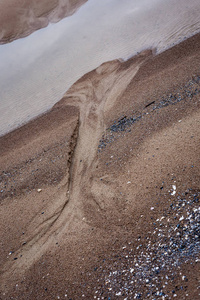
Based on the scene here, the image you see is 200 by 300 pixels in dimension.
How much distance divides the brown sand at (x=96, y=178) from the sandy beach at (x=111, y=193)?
3 cm

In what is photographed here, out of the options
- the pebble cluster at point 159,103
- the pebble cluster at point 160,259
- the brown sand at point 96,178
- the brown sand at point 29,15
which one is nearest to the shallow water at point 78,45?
the brown sand at point 29,15

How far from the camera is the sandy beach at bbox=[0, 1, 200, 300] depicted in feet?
15.8

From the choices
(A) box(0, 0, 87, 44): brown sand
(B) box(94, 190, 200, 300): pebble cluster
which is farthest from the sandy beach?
(A) box(0, 0, 87, 44): brown sand

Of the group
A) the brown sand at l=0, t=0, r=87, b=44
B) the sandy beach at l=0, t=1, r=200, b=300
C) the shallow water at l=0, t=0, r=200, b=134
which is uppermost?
the brown sand at l=0, t=0, r=87, b=44

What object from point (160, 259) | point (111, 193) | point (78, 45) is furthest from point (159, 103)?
point (78, 45)

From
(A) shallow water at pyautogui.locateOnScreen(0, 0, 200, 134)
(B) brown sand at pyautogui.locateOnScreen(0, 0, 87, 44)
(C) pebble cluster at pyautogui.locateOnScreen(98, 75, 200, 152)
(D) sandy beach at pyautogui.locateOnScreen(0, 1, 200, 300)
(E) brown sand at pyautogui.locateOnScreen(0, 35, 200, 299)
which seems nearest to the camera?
(D) sandy beach at pyautogui.locateOnScreen(0, 1, 200, 300)

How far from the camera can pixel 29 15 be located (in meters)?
17.0

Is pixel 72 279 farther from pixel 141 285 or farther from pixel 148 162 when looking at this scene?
pixel 148 162

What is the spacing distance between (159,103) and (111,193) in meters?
3.23

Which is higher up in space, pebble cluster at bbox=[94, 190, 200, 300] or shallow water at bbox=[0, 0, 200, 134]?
shallow water at bbox=[0, 0, 200, 134]

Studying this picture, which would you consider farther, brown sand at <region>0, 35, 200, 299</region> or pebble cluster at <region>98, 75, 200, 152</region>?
pebble cluster at <region>98, 75, 200, 152</region>

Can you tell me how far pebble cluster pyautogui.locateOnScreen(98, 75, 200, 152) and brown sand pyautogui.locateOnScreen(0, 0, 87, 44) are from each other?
452 inches

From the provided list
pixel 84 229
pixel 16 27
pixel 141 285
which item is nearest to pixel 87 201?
pixel 84 229

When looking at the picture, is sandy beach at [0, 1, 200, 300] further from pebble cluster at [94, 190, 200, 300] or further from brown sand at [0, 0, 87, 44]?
brown sand at [0, 0, 87, 44]
